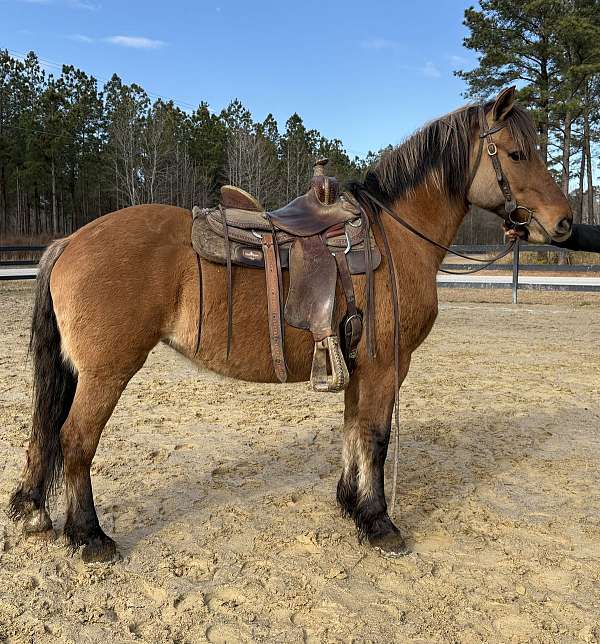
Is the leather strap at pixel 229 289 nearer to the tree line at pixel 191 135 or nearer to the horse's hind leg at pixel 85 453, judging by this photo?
the horse's hind leg at pixel 85 453

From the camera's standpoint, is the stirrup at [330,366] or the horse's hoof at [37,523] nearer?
the stirrup at [330,366]

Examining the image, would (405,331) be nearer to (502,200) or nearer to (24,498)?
(502,200)

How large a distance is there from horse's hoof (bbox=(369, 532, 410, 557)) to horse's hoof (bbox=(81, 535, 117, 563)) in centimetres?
132

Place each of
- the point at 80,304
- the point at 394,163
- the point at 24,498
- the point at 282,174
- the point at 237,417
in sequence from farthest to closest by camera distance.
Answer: the point at 282,174 → the point at 237,417 → the point at 394,163 → the point at 24,498 → the point at 80,304

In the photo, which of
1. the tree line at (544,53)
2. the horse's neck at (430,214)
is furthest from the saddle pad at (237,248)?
the tree line at (544,53)

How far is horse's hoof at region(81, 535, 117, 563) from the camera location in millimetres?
2576

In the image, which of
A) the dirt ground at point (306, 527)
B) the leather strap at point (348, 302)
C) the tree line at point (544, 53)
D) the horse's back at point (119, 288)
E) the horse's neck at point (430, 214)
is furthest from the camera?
the tree line at point (544, 53)

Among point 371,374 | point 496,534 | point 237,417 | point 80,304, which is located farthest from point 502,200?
point 237,417

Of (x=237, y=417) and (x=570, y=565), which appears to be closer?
(x=570, y=565)

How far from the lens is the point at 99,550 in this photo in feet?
8.53

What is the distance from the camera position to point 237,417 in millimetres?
4828

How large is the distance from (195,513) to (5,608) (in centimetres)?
109

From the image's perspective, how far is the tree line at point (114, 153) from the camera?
113ft

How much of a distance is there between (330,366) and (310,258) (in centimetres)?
57
